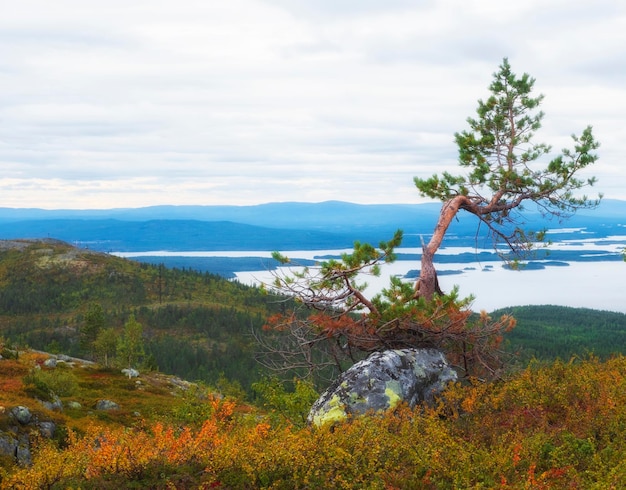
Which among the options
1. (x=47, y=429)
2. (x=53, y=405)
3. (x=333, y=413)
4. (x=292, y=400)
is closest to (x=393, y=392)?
(x=333, y=413)

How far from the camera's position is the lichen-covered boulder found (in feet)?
43.2

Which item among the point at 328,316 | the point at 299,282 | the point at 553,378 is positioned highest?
the point at 299,282

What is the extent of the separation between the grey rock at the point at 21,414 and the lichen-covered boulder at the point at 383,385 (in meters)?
15.9

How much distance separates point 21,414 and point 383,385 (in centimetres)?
1796

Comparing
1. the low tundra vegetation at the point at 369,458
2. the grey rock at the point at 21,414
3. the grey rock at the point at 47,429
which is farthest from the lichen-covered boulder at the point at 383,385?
the grey rock at the point at 47,429

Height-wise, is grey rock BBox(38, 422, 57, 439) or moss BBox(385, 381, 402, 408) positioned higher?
moss BBox(385, 381, 402, 408)

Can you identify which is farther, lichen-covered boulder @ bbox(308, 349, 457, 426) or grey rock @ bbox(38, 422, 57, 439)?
grey rock @ bbox(38, 422, 57, 439)

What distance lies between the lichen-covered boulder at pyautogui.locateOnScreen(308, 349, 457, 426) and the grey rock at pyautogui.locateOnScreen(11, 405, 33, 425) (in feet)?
52.1

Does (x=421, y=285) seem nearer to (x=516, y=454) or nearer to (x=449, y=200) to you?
(x=449, y=200)

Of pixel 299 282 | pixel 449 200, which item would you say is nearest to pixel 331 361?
pixel 299 282

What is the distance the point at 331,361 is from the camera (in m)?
16.2

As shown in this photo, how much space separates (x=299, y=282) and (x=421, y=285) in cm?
399

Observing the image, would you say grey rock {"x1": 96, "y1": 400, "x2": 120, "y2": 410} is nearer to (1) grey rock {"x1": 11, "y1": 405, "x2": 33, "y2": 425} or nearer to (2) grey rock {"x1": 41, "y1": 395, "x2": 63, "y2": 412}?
(2) grey rock {"x1": 41, "y1": 395, "x2": 63, "y2": 412}

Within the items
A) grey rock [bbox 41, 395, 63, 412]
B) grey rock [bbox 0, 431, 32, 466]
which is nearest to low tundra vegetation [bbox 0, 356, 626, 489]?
grey rock [bbox 0, 431, 32, 466]
